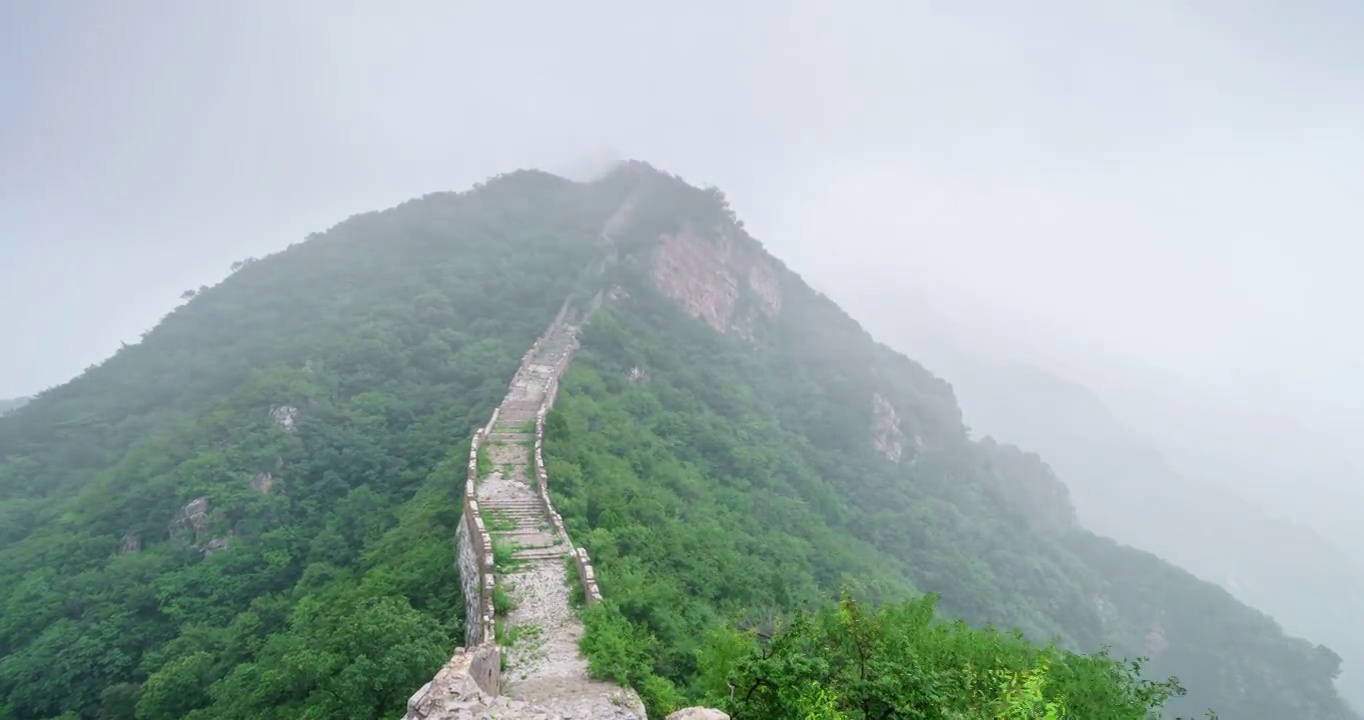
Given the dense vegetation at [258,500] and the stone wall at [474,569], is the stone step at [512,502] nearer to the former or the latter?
the stone wall at [474,569]

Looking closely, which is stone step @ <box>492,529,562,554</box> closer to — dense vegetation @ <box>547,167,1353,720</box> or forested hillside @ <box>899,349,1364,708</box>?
dense vegetation @ <box>547,167,1353,720</box>

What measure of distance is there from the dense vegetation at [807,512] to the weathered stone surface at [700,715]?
10.8 ft

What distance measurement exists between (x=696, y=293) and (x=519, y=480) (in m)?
38.1

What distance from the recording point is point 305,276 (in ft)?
142

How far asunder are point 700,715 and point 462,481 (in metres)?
13.9

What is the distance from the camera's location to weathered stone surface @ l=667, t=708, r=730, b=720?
7.48 m

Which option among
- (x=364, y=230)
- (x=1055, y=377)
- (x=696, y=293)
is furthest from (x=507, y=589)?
(x=1055, y=377)

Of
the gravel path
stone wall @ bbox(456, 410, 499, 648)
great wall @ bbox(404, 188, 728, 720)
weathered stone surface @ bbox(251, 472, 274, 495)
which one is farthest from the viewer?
weathered stone surface @ bbox(251, 472, 274, 495)

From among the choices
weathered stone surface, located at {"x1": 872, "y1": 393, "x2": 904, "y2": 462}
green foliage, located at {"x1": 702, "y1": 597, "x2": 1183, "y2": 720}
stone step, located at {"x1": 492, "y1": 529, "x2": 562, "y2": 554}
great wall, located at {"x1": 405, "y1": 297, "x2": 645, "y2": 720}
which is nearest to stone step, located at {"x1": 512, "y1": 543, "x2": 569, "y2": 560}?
great wall, located at {"x1": 405, "y1": 297, "x2": 645, "y2": 720}

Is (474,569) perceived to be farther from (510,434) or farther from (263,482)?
(263,482)

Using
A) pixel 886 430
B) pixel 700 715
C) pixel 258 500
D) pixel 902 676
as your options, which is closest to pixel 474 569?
pixel 700 715

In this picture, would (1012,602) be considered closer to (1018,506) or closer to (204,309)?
(1018,506)

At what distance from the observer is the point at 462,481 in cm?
1950

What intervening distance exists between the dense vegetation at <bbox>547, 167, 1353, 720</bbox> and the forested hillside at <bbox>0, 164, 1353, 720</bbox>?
19cm
